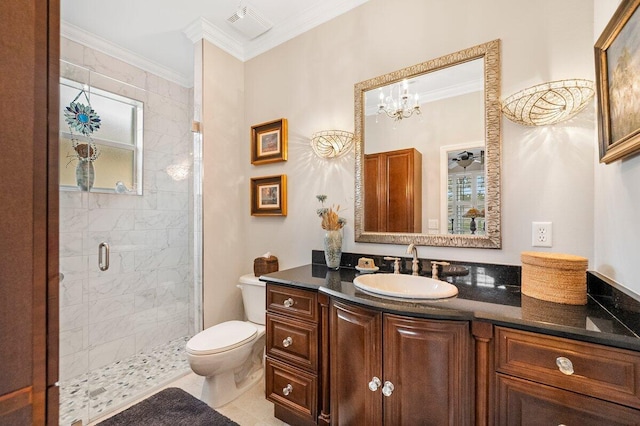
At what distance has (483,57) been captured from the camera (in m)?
1.54

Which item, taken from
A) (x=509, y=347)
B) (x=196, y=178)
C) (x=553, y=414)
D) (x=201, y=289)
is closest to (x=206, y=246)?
(x=201, y=289)

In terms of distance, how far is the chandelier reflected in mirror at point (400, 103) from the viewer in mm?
1760

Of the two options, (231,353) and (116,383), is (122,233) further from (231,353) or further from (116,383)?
(231,353)

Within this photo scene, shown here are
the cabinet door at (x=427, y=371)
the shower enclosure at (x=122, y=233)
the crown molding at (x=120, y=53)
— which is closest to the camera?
the cabinet door at (x=427, y=371)

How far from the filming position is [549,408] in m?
0.93

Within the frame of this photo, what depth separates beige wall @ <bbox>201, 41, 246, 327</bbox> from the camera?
2.31m

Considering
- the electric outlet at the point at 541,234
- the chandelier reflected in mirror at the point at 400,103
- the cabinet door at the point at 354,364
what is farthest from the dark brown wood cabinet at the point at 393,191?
the cabinet door at the point at 354,364

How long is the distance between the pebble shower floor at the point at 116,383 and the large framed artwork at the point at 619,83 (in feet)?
9.66

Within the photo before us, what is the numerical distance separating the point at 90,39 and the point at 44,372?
9.68 ft

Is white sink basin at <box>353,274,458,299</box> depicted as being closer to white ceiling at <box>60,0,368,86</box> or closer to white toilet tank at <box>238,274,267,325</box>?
white toilet tank at <box>238,274,267,325</box>

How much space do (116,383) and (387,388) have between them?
2113 millimetres

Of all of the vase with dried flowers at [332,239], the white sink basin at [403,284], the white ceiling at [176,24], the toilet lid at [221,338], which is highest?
the white ceiling at [176,24]

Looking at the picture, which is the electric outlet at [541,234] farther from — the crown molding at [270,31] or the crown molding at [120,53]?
the crown molding at [120,53]

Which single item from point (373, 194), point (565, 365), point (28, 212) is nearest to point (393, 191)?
point (373, 194)
